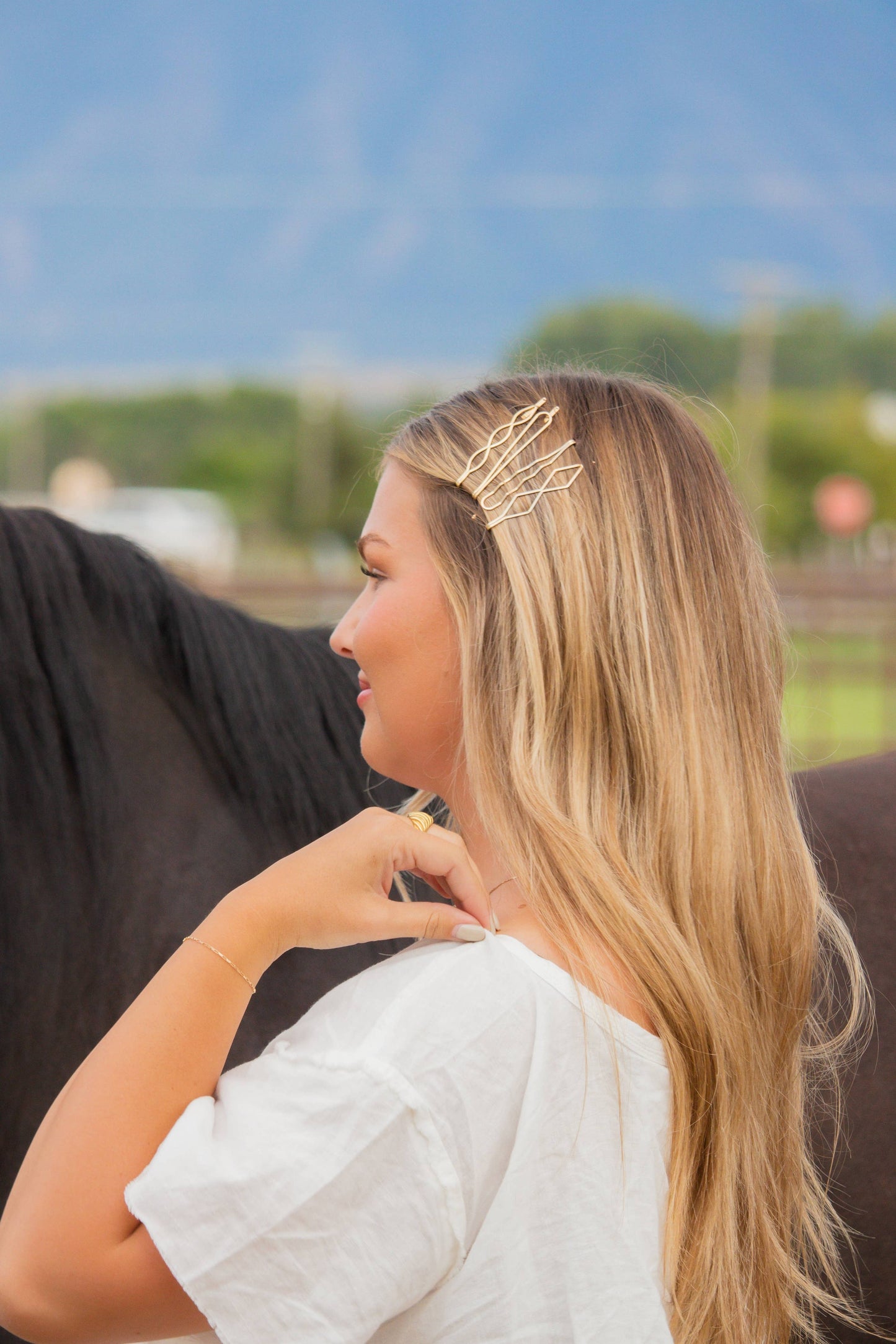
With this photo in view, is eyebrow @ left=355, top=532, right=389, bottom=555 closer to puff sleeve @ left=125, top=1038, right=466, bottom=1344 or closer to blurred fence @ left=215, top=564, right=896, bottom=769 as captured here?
puff sleeve @ left=125, top=1038, right=466, bottom=1344

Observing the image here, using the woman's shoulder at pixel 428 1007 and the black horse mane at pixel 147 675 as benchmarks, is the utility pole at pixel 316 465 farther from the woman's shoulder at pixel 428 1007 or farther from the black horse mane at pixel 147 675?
the woman's shoulder at pixel 428 1007

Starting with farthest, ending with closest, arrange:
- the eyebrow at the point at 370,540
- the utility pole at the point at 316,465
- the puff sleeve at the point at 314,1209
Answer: the utility pole at the point at 316,465
the eyebrow at the point at 370,540
the puff sleeve at the point at 314,1209

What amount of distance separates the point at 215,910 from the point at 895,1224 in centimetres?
93

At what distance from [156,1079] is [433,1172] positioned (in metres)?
0.18

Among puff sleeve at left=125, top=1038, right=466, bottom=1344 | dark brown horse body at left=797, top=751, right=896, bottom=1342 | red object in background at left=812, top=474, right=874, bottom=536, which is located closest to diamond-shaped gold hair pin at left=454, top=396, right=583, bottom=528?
puff sleeve at left=125, top=1038, right=466, bottom=1344

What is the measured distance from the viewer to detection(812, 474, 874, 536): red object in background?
22234 millimetres

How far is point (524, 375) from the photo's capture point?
97 centimetres

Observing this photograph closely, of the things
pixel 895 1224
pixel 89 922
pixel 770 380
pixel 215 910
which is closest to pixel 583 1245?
pixel 215 910

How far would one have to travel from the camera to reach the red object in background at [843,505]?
875 inches

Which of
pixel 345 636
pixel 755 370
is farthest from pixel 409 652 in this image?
pixel 755 370

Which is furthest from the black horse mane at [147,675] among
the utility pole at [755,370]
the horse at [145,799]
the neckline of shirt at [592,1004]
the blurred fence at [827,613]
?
the utility pole at [755,370]

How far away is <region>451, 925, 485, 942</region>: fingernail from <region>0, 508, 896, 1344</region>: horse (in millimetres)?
496

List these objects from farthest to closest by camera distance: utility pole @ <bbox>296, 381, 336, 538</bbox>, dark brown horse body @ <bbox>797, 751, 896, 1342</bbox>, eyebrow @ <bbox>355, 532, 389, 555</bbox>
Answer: utility pole @ <bbox>296, 381, 336, 538</bbox> < dark brown horse body @ <bbox>797, 751, 896, 1342</bbox> < eyebrow @ <bbox>355, 532, 389, 555</bbox>

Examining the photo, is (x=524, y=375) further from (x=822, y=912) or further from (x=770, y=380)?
(x=770, y=380)
